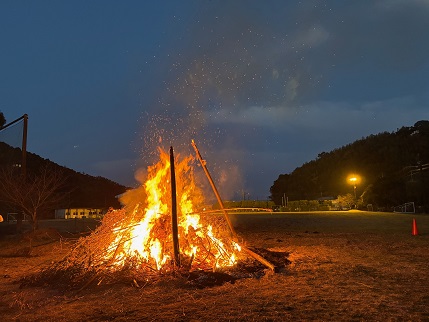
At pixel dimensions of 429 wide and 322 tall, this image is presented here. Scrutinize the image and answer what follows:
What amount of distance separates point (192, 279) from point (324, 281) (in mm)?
2348

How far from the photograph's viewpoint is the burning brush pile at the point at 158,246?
7340 millimetres

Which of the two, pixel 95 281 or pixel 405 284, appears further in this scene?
pixel 95 281

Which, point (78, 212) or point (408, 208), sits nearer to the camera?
point (408, 208)

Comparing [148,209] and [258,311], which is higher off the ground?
[148,209]

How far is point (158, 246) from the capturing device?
822 centimetres

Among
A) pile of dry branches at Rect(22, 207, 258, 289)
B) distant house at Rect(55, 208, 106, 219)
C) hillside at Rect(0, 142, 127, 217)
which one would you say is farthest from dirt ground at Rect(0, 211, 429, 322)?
hillside at Rect(0, 142, 127, 217)

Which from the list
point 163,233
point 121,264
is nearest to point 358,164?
point 163,233

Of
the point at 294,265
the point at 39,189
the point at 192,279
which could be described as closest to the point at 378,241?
the point at 294,265

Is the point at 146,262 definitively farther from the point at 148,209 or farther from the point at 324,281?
the point at 324,281

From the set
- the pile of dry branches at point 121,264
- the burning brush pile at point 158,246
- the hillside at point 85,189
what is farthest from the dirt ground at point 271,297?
the hillside at point 85,189

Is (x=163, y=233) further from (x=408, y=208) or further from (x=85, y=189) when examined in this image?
(x=85, y=189)

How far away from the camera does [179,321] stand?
187 inches

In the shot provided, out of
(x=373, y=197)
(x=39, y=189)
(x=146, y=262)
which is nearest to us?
(x=146, y=262)

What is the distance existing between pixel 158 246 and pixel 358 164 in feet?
206
